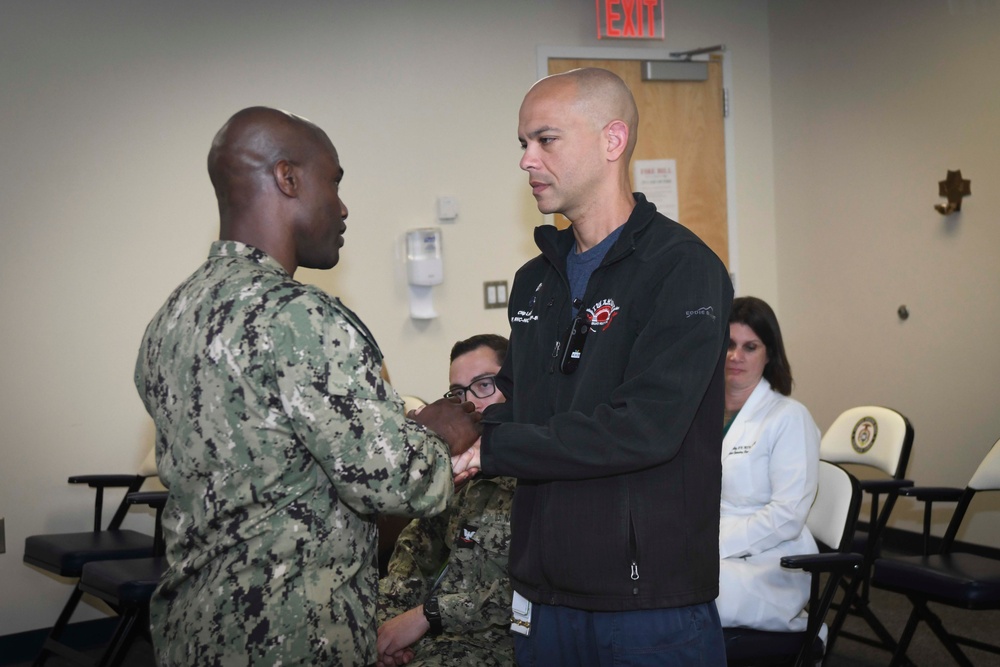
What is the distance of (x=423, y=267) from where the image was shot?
5.11 metres

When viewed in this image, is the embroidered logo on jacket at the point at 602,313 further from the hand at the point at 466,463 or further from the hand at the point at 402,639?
the hand at the point at 402,639

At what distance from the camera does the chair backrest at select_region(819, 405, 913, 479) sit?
421 centimetres

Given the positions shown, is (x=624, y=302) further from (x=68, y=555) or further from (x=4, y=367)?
(x=4, y=367)

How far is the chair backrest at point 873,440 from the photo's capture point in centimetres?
421

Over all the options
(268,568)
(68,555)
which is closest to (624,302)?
(268,568)

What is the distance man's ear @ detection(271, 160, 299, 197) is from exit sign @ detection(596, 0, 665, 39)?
13.0 feet

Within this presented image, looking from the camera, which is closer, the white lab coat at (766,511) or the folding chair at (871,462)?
the white lab coat at (766,511)

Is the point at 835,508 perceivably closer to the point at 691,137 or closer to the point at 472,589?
the point at 472,589

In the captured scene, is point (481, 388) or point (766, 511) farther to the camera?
point (766, 511)

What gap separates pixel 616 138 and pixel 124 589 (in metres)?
2.59

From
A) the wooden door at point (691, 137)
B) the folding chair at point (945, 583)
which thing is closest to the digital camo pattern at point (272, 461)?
the folding chair at point (945, 583)

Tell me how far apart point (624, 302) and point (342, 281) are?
11.2ft

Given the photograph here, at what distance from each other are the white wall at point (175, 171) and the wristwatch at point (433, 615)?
2.67 metres

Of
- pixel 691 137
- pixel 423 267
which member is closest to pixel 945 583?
pixel 423 267
